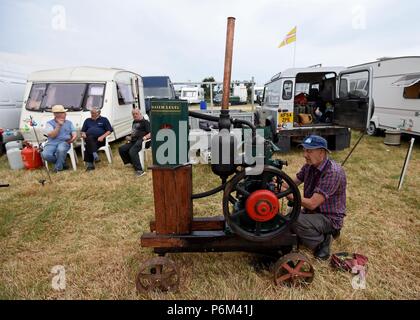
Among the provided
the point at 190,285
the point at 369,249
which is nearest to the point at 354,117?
the point at 369,249

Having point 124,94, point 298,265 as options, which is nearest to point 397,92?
point 298,265

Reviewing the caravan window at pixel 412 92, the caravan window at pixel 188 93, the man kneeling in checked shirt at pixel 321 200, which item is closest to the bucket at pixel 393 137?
the caravan window at pixel 412 92

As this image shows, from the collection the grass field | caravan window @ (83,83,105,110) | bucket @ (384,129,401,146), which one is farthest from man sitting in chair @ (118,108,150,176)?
bucket @ (384,129,401,146)

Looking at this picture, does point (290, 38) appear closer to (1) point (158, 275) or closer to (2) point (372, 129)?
(2) point (372, 129)

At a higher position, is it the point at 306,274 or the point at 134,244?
the point at 306,274

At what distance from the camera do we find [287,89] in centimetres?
641

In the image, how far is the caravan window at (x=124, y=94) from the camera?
24.5 feet

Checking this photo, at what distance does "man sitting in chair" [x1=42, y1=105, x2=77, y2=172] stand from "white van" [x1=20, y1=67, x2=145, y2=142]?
2.60ft

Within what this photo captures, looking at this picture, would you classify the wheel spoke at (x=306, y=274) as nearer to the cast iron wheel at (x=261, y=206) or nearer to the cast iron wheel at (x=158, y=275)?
the cast iron wheel at (x=261, y=206)

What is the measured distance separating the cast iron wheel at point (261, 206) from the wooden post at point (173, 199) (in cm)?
33

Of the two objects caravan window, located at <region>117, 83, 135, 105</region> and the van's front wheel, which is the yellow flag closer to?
the van's front wheel

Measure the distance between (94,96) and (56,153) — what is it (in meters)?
2.08

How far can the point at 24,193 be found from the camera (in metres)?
4.35
